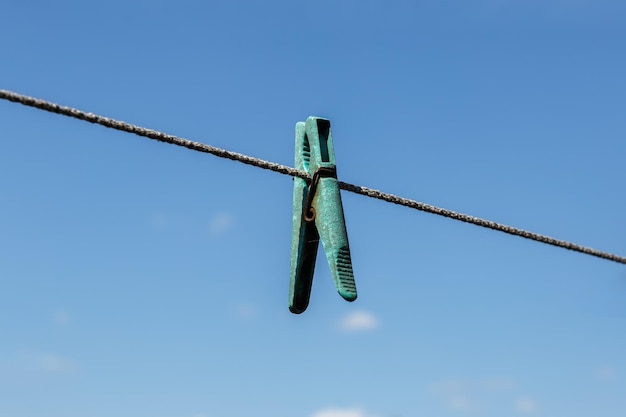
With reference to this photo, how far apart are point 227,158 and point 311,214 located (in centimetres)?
44

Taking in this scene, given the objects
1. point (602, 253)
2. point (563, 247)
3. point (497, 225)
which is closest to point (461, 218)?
point (497, 225)

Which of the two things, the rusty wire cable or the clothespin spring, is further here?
the clothespin spring

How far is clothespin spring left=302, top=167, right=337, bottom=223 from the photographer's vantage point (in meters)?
4.18

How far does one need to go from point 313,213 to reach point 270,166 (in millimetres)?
267

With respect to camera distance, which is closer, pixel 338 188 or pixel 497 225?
pixel 338 188

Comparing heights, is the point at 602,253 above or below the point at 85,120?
above

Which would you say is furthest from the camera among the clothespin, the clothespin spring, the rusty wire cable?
the clothespin spring

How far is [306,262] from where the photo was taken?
170 inches

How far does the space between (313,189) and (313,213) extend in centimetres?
10

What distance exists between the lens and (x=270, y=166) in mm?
4195

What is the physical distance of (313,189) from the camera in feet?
A: 13.8

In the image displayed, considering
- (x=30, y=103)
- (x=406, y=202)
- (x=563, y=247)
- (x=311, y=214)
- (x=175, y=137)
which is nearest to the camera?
(x=30, y=103)

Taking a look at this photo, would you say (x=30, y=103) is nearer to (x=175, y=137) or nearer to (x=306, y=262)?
(x=175, y=137)

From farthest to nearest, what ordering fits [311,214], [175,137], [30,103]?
[311,214]
[175,137]
[30,103]
